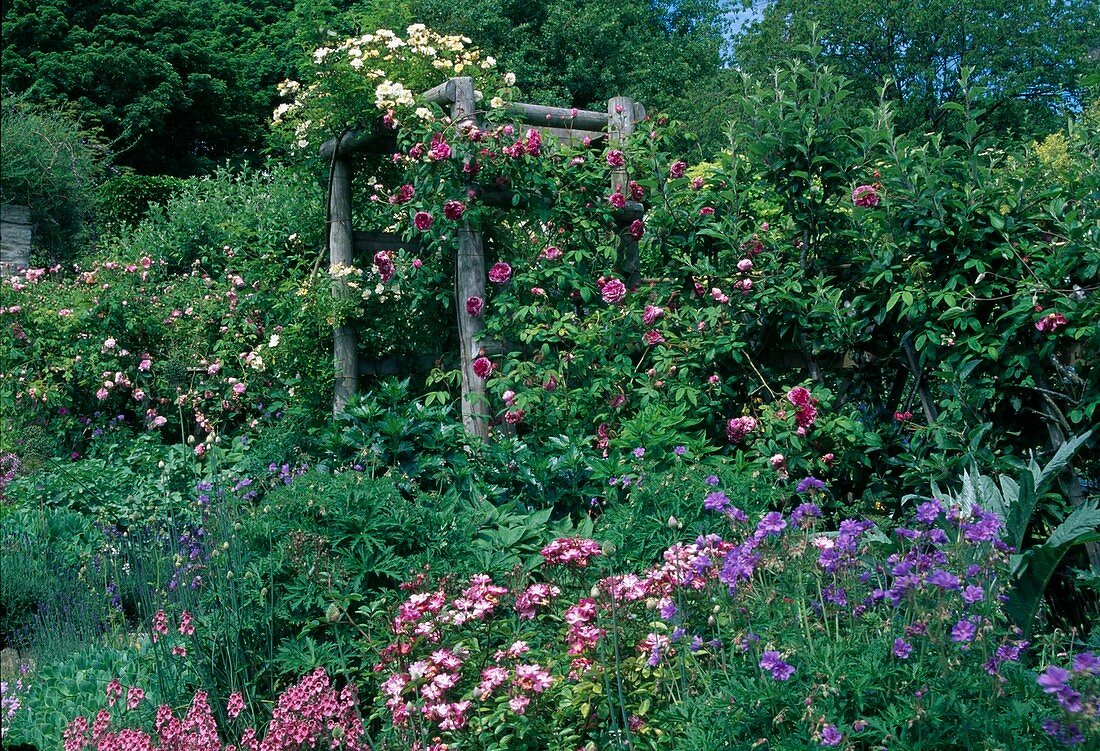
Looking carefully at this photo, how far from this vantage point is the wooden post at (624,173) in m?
5.02

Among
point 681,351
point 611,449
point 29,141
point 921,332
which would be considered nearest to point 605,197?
point 681,351

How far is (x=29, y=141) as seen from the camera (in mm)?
9797

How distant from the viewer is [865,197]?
12.3ft

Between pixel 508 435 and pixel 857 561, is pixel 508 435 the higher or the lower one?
the lower one

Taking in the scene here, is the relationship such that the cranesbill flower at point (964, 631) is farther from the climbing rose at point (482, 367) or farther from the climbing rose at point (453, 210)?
the climbing rose at point (453, 210)

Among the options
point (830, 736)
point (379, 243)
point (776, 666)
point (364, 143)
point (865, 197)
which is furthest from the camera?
point (379, 243)

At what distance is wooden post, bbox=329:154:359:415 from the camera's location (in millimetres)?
5281

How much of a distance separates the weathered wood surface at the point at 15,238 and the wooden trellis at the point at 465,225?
156 inches

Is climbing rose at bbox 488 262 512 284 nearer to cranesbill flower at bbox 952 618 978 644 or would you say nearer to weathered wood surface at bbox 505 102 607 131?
weathered wood surface at bbox 505 102 607 131

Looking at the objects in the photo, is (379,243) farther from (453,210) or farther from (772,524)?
(772,524)

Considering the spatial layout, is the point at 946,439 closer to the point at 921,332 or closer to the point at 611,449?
the point at 921,332

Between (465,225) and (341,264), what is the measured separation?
35.5 inches

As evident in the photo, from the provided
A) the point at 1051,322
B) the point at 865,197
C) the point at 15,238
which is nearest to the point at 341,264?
the point at 865,197

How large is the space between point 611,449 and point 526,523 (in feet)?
2.57
